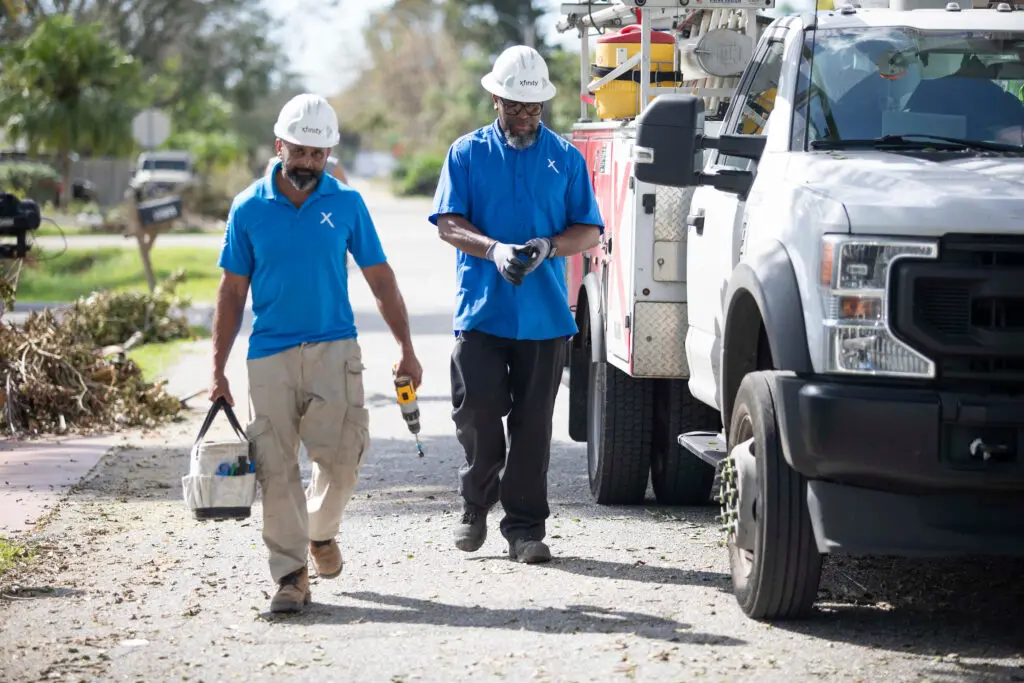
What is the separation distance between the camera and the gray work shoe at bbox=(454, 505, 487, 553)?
740cm

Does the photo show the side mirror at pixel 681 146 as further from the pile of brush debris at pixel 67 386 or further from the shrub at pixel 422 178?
the shrub at pixel 422 178

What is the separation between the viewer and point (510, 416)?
750cm

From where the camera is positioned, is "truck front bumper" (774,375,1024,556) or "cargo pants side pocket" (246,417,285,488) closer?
"truck front bumper" (774,375,1024,556)

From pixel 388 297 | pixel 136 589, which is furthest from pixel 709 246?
pixel 136 589

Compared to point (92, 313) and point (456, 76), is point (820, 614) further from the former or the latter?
point (456, 76)

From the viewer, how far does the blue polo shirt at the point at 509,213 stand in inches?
283

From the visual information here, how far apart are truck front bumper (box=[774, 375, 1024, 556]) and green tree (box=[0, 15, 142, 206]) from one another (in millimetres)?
36279

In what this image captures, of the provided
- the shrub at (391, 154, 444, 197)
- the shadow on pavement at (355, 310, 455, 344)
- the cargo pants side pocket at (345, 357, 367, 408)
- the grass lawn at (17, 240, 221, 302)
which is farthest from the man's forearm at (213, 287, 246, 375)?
the shrub at (391, 154, 444, 197)

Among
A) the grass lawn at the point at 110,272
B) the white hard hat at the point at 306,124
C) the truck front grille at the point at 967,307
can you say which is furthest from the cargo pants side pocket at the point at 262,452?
the grass lawn at the point at 110,272

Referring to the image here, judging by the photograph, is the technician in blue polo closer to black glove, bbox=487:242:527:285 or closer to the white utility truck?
black glove, bbox=487:242:527:285

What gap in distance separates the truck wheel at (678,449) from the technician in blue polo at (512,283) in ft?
3.51

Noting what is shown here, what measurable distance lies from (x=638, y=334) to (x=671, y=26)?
2460mm

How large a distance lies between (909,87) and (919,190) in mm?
951

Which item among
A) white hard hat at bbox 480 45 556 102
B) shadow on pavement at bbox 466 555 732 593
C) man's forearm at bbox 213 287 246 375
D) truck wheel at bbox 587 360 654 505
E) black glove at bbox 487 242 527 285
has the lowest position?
shadow on pavement at bbox 466 555 732 593
